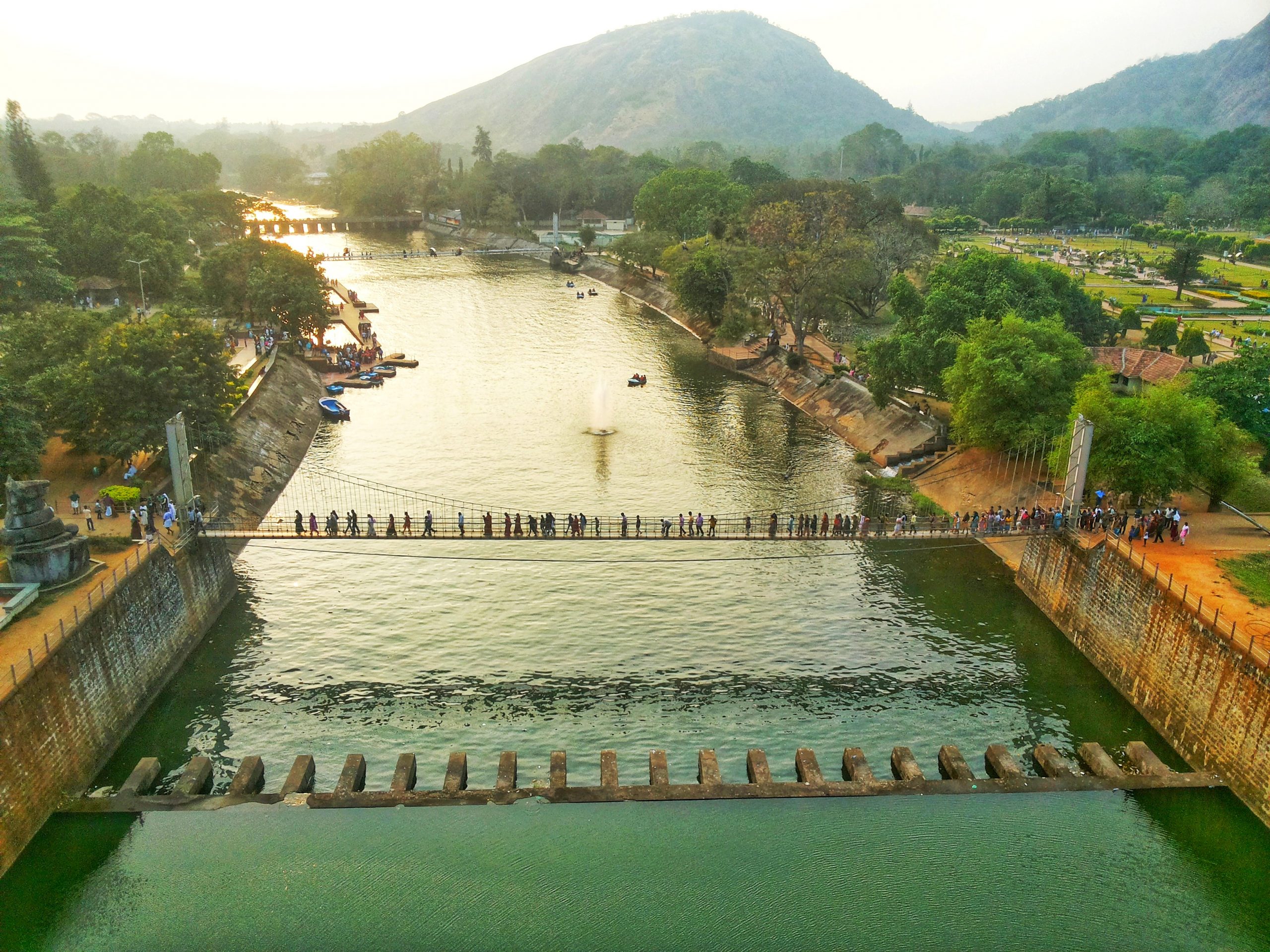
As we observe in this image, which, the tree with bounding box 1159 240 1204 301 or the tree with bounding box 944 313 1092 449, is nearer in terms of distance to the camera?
the tree with bounding box 944 313 1092 449

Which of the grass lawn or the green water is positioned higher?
the grass lawn

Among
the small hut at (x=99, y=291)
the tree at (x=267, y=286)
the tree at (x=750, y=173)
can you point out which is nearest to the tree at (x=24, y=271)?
the small hut at (x=99, y=291)

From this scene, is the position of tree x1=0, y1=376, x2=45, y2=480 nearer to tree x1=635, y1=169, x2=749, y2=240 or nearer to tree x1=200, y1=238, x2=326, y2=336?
tree x1=200, y1=238, x2=326, y2=336

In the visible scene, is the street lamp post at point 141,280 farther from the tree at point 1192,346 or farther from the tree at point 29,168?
the tree at point 1192,346

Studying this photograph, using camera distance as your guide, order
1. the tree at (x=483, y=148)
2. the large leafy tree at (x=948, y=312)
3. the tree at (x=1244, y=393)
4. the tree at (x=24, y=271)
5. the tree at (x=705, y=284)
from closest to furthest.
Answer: the tree at (x=1244, y=393) < the large leafy tree at (x=948, y=312) < the tree at (x=24, y=271) < the tree at (x=705, y=284) < the tree at (x=483, y=148)

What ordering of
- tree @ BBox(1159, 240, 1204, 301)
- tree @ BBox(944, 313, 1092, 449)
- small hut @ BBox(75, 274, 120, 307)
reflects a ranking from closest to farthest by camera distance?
tree @ BBox(944, 313, 1092, 449)
small hut @ BBox(75, 274, 120, 307)
tree @ BBox(1159, 240, 1204, 301)

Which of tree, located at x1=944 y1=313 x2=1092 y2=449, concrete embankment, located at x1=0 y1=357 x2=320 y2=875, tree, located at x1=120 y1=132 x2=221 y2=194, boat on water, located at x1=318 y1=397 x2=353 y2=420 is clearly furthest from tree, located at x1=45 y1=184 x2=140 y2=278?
tree, located at x1=120 y1=132 x2=221 y2=194

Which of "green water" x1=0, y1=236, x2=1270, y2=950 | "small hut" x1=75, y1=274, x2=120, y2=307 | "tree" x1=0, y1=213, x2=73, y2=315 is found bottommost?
"green water" x1=0, y1=236, x2=1270, y2=950

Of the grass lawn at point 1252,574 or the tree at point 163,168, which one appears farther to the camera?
the tree at point 163,168
